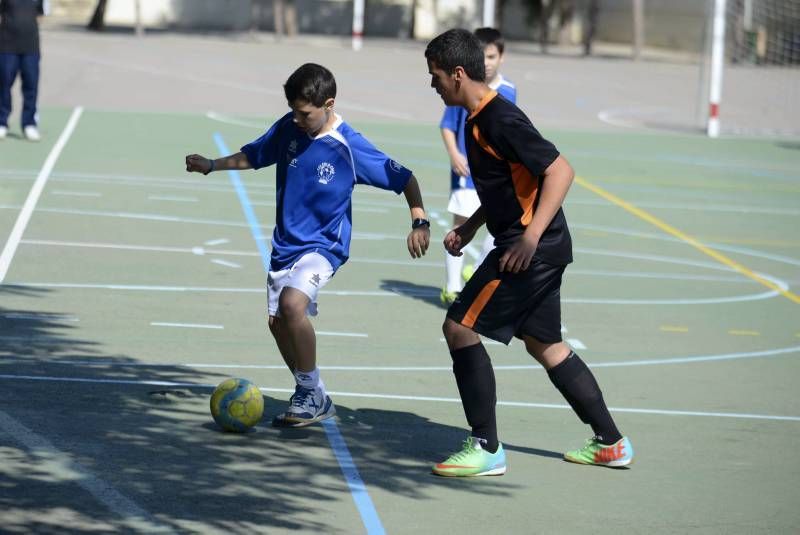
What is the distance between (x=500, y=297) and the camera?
6812mm

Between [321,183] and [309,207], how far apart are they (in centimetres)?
14

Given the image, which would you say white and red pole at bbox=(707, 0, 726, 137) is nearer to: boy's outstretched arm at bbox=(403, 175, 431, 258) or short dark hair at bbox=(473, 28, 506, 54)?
short dark hair at bbox=(473, 28, 506, 54)

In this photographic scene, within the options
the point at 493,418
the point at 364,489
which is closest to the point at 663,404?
the point at 493,418

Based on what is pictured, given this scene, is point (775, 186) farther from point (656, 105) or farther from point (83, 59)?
point (83, 59)

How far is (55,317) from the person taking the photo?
10.0m

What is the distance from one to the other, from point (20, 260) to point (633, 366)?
5.27 m

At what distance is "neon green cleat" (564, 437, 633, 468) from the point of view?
7203 millimetres

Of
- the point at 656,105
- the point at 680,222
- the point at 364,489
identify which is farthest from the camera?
the point at 656,105

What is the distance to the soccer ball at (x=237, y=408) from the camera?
291 inches

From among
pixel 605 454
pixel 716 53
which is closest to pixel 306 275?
pixel 605 454

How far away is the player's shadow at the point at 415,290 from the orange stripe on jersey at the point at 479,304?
442 cm

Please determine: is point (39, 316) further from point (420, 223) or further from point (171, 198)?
point (171, 198)

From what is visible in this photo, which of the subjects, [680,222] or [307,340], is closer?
[307,340]

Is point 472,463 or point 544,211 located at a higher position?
point 544,211
